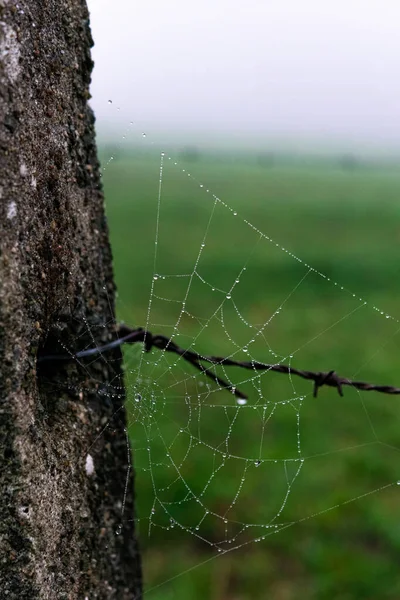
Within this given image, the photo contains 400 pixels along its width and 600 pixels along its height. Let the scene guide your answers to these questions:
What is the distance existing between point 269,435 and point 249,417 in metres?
0.83

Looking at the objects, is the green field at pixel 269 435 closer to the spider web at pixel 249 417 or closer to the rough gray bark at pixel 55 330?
the spider web at pixel 249 417

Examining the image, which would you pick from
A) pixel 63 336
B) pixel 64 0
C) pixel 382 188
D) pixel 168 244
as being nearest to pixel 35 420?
pixel 63 336

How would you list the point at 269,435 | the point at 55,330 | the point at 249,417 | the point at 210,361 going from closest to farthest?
1. the point at 55,330
2. the point at 210,361
3. the point at 269,435
4. the point at 249,417

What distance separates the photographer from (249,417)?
7285 mm

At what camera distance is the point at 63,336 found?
168 cm

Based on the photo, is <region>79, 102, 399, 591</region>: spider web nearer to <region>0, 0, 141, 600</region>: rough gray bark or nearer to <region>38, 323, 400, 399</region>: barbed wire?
<region>38, 323, 400, 399</region>: barbed wire

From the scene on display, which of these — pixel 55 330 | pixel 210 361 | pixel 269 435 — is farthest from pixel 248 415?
pixel 55 330

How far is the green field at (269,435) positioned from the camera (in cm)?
435

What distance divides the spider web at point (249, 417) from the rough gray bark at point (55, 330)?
0.67 ft

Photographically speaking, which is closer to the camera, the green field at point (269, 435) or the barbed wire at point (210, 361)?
the barbed wire at point (210, 361)

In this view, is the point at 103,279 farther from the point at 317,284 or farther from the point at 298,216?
the point at 298,216

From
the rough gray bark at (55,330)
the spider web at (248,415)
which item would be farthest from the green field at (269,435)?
the rough gray bark at (55,330)

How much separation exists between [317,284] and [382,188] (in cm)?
2434

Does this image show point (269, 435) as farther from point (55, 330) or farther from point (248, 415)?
point (55, 330)
